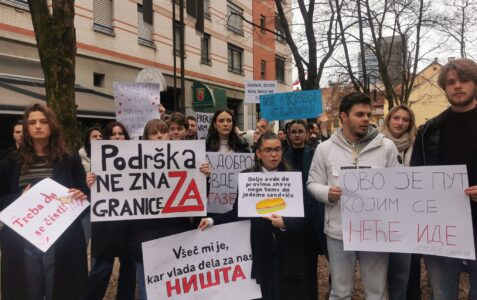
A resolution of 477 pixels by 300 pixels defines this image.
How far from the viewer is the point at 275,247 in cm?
328

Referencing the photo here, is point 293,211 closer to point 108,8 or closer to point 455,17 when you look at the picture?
point 108,8

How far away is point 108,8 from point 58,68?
1031 cm

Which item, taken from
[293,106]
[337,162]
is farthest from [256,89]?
[337,162]

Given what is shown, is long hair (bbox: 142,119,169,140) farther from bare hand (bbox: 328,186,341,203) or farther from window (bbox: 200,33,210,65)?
window (bbox: 200,33,210,65)

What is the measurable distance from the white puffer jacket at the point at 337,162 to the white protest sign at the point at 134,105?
2.92 m

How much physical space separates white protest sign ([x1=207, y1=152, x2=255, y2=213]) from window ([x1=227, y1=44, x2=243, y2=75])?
19.3m

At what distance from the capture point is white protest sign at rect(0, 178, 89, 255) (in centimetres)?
283

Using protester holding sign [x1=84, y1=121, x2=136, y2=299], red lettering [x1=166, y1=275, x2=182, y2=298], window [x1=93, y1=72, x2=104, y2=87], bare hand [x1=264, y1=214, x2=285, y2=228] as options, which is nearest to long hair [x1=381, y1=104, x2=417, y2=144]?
bare hand [x1=264, y1=214, x2=285, y2=228]

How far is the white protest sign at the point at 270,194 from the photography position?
3.21 metres

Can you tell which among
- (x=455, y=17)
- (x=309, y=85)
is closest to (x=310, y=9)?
(x=309, y=85)

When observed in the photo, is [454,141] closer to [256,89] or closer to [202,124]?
[202,124]

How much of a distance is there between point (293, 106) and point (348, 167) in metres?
3.49

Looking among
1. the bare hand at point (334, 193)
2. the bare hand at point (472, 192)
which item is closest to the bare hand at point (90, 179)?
the bare hand at point (334, 193)

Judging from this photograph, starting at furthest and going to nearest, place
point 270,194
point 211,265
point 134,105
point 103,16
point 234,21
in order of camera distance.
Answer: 1. point 234,21
2. point 103,16
3. point 134,105
4. point 211,265
5. point 270,194
